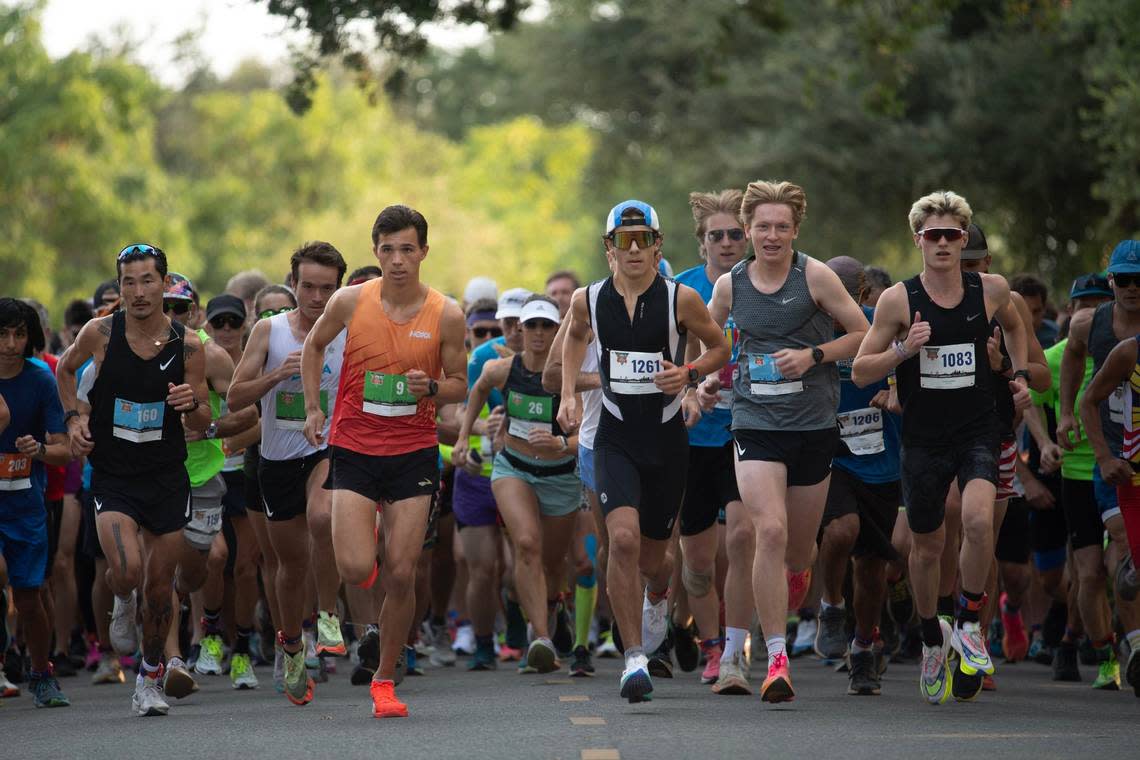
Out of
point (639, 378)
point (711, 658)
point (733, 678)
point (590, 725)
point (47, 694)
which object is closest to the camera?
point (590, 725)

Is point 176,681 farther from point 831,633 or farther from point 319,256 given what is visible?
point 831,633

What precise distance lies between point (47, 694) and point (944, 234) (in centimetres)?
549

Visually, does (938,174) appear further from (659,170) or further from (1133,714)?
(1133,714)

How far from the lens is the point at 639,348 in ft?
33.2

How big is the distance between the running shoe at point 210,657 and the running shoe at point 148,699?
2978mm

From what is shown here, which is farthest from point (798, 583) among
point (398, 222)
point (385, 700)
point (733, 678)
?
point (398, 222)

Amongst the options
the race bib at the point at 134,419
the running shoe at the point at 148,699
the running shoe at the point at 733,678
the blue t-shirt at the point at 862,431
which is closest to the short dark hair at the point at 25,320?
the race bib at the point at 134,419

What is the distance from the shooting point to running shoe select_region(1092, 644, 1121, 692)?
11849 millimetres

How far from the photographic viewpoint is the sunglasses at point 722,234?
12008 mm

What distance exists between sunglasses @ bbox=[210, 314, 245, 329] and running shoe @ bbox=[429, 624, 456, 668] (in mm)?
2796

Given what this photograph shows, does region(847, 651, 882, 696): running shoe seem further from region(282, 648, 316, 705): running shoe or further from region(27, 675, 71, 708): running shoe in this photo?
region(27, 675, 71, 708): running shoe

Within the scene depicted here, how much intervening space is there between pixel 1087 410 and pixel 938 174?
16.1 meters

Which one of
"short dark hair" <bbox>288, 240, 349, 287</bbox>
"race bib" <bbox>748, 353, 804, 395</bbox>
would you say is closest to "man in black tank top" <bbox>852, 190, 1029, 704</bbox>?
"race bib" <bbox>748, 353, 804, 395</bbox>

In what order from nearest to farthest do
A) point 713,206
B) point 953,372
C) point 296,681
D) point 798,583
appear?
point 953,372
point 296,681
point 798,583
point 713,206
